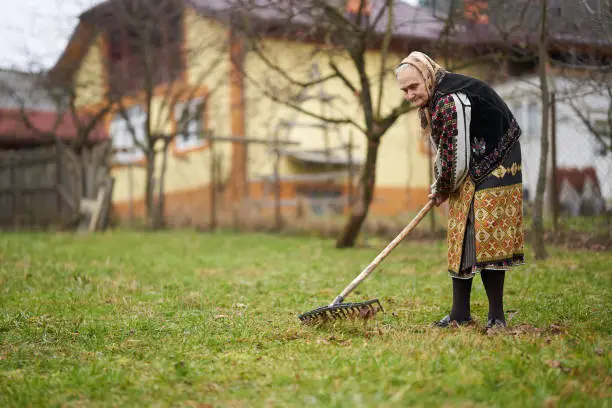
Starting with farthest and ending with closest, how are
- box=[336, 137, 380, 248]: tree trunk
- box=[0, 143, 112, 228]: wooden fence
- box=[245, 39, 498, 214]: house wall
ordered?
1. box=[245, 39, 498, 214]: house wall
2. box=[0, 143, 112, 228]: wooden fence
3. box=[336, 137, 380, 248]: tree trunk

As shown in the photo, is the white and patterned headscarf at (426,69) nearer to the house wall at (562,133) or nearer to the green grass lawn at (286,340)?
the green grass lawn at (286,340)

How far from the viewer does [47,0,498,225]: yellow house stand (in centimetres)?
1762

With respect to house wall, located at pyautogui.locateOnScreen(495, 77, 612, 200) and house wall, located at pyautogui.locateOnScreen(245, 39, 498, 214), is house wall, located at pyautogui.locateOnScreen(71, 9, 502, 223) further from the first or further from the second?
house wall, located at pyautogui.locateOnScreen(495, 77, 612, 200)

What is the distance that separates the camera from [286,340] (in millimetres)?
4508

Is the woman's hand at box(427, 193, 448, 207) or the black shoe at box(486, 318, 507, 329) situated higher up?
the woman's hand at box(427, 193, 448, 207)

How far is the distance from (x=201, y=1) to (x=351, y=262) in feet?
32.2

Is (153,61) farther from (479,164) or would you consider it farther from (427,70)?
(479,164)

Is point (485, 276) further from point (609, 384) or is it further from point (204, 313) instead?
point (204, 313)

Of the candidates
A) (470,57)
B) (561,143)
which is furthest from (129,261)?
(561,143)

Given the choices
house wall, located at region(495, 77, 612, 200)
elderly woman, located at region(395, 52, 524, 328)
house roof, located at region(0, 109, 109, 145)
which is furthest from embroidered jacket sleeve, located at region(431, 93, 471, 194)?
house roof, located at region(0, 109, 109, 145)

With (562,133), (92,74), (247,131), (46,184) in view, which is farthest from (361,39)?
(92,74)

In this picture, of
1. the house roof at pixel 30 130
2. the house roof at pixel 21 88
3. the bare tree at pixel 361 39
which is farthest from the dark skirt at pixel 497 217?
the house roof at pixel 30 130

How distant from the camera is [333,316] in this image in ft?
16.0

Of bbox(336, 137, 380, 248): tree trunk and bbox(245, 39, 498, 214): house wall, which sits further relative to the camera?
bbox(245, 39, 498, 214): house wall
